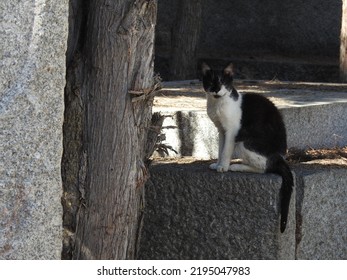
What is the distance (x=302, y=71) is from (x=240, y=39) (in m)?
1.39

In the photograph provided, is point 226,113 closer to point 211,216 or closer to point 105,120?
point 211,216

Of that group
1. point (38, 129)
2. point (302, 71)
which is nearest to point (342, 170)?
point (38, 129)

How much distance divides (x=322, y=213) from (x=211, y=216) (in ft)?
2.83

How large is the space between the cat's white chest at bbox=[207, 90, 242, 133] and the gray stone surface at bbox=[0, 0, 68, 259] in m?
1.87

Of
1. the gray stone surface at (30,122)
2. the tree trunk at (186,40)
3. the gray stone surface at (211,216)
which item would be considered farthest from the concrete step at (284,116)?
the tree trunk at (186,40)

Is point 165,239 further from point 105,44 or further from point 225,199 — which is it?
point 105,44

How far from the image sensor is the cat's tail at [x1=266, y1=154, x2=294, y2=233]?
572 cm

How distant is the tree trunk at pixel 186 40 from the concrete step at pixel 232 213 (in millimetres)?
5101

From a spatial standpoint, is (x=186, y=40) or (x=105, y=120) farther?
(x=186, y=40)

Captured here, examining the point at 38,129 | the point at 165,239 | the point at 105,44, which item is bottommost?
the point at 165,239

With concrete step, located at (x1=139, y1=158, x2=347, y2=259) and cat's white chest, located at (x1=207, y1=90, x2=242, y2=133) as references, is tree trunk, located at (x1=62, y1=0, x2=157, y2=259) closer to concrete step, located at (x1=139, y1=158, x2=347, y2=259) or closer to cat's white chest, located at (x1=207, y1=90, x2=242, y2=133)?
concrete step, located at (x1=139, y1=158, x2=347, y2=259)

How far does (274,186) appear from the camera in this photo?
573 cm

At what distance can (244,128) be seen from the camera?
6.11m

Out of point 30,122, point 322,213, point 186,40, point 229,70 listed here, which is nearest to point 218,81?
point 229,70
